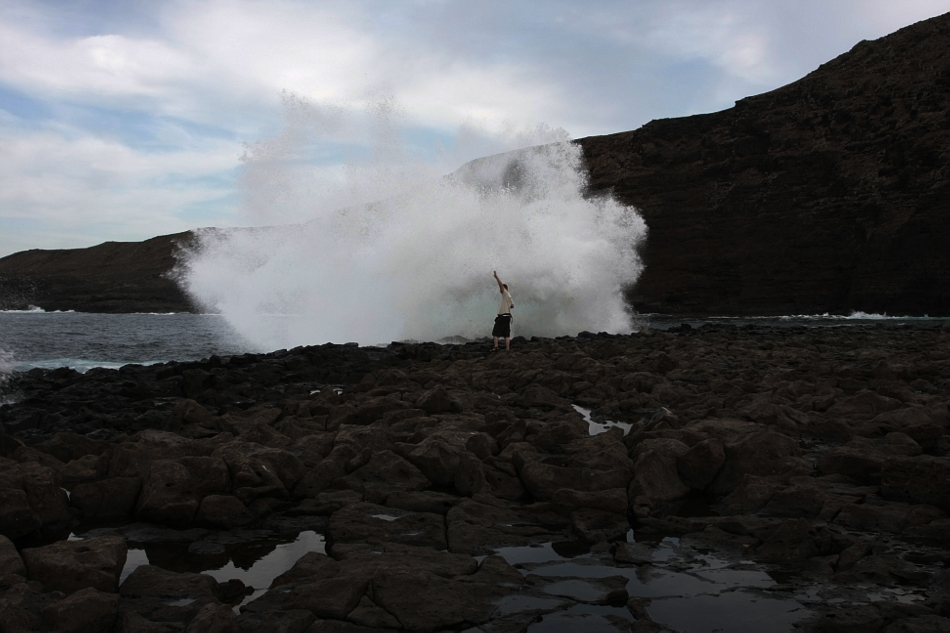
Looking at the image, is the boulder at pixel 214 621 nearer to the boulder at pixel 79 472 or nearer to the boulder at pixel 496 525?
the boulder at pixel 496 525

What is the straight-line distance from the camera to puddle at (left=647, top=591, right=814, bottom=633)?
278 centimetres

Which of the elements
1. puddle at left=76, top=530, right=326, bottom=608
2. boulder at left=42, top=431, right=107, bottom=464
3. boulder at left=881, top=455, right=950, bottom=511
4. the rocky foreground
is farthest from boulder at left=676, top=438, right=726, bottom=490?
boulder at left=42, top=431, right=107, bottom=464

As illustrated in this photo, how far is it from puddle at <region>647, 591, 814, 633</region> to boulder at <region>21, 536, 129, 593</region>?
2.28 m

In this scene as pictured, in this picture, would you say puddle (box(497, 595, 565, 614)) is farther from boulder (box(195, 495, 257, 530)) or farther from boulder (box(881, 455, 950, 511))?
boulder (box(881, 455, 950, 511))

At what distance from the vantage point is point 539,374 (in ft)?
31.6

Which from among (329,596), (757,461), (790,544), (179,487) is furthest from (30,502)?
(757,461)

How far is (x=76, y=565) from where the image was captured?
3.02 m

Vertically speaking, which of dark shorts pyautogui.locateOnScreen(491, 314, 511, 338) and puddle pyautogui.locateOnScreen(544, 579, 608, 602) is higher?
dark shorts pyautogui.locateOnScreen(491, 314, 511, 338)

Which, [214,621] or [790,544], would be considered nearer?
[214,621]

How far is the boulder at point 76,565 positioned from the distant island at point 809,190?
4894 cm

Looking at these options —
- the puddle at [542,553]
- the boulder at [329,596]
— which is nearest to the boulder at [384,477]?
the puddle at [542,553]

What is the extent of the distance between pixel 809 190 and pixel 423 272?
3884 cm

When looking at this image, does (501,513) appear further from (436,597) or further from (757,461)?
(757,461)

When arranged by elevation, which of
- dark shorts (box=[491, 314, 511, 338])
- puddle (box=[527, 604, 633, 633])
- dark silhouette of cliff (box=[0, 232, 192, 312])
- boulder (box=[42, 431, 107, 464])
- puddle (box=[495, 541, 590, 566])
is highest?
dark silhouette of cliff (box=[0, 232, 192, 312])
